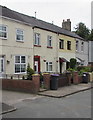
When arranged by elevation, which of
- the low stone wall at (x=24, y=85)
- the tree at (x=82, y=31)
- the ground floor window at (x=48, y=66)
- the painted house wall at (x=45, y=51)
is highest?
the tree at (x=82, y=31)

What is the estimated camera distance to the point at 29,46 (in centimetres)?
2223

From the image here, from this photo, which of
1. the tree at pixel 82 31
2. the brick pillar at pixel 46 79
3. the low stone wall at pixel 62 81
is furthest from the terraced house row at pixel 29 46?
the tree at pixel 82 31

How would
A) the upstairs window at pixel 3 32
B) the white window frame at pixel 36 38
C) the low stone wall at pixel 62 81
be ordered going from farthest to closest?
1. the white window frame at pixel 36 38
2. the upstairs window at pixel 3 32
3. the low stone wall at pixel 62 81

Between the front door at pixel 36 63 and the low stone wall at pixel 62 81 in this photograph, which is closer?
the low stone wall at pixel 62 81

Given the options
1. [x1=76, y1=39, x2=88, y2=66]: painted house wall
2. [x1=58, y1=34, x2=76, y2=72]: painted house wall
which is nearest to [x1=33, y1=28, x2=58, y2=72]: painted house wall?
[x1=58, y1=34, x2=76, y2=72]: painted house wall

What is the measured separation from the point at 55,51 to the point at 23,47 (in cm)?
690

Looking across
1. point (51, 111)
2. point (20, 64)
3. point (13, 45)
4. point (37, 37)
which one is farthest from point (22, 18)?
point (51, 111)

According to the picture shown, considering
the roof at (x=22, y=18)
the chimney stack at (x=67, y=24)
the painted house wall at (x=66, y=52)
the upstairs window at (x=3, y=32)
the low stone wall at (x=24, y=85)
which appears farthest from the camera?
the chimney stack at (x=67, y=24)

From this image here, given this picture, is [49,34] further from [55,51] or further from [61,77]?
[61,77]

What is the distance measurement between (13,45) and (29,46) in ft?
8.29

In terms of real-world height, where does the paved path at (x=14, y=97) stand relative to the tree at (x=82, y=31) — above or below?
below

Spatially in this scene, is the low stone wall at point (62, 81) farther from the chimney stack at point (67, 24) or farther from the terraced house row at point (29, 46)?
the chimney stack at point (67, 24)

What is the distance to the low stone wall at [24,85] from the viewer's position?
545 inches

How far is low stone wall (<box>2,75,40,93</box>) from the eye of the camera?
13836 mm
